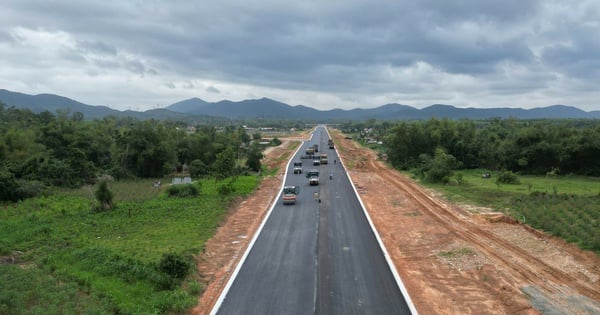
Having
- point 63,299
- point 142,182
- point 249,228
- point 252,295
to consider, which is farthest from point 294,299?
point 142,182

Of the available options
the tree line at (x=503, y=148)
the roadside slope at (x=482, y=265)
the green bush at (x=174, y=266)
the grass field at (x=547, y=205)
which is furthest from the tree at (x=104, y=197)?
the tree line at (x=503, y=148)

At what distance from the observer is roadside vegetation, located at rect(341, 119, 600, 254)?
93.5 feet

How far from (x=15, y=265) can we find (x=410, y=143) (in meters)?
55.9

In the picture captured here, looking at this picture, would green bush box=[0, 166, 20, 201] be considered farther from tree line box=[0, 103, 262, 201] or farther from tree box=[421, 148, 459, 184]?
tree box=[421, 148, 459, 184]

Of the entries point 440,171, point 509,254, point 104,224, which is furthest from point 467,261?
point 440,171

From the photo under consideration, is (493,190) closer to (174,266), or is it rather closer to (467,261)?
(467,261)

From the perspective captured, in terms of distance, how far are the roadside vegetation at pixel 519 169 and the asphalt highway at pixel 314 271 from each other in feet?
36.6

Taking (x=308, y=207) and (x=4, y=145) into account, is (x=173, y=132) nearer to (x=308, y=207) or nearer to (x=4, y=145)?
(x=4, y=145)

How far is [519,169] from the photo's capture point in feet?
205

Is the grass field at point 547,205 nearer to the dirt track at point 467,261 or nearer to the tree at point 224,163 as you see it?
the dirt track at point 467,261

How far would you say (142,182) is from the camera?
184 ft

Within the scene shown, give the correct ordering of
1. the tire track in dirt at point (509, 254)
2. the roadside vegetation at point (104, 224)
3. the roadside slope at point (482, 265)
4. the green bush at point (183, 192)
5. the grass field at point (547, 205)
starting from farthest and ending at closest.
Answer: the green bush at point (183, 192)
the grass field at point (547, 205)
the tire track in dirt at point (509, 254)
the roadside vegetation at point (104, 224)
the roadside slope at point (482, 265)

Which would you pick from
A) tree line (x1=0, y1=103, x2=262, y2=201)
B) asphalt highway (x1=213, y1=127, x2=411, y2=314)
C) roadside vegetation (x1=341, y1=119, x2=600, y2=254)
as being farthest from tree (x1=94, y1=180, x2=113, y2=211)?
roadside vegetation (x1=341, y1=119, x2=600, y2=254)

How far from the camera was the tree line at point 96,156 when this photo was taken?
4362cm
